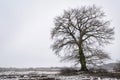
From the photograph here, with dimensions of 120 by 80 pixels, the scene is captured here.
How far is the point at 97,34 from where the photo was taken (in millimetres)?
29688

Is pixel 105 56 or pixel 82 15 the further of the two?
pixel 82 15

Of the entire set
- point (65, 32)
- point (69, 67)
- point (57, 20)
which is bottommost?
point (69, 67)

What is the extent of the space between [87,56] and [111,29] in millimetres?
4911

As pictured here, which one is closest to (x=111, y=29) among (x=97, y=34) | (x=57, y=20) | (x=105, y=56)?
(x=97, y=34)

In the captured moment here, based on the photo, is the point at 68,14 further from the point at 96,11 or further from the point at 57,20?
the point at 96,11

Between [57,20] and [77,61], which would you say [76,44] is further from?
[57,20]

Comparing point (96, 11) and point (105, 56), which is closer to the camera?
point (105, 56)

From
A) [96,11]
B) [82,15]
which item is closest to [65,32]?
[82,15]

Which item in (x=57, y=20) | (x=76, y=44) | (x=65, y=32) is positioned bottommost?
(x=76, y=44)

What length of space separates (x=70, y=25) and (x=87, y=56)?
4.98 metres

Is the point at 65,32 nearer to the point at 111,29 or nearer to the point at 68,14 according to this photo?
the point at 68,14

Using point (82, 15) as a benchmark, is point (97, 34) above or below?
below

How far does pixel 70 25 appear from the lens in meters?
30.4

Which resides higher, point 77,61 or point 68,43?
point 68,43
